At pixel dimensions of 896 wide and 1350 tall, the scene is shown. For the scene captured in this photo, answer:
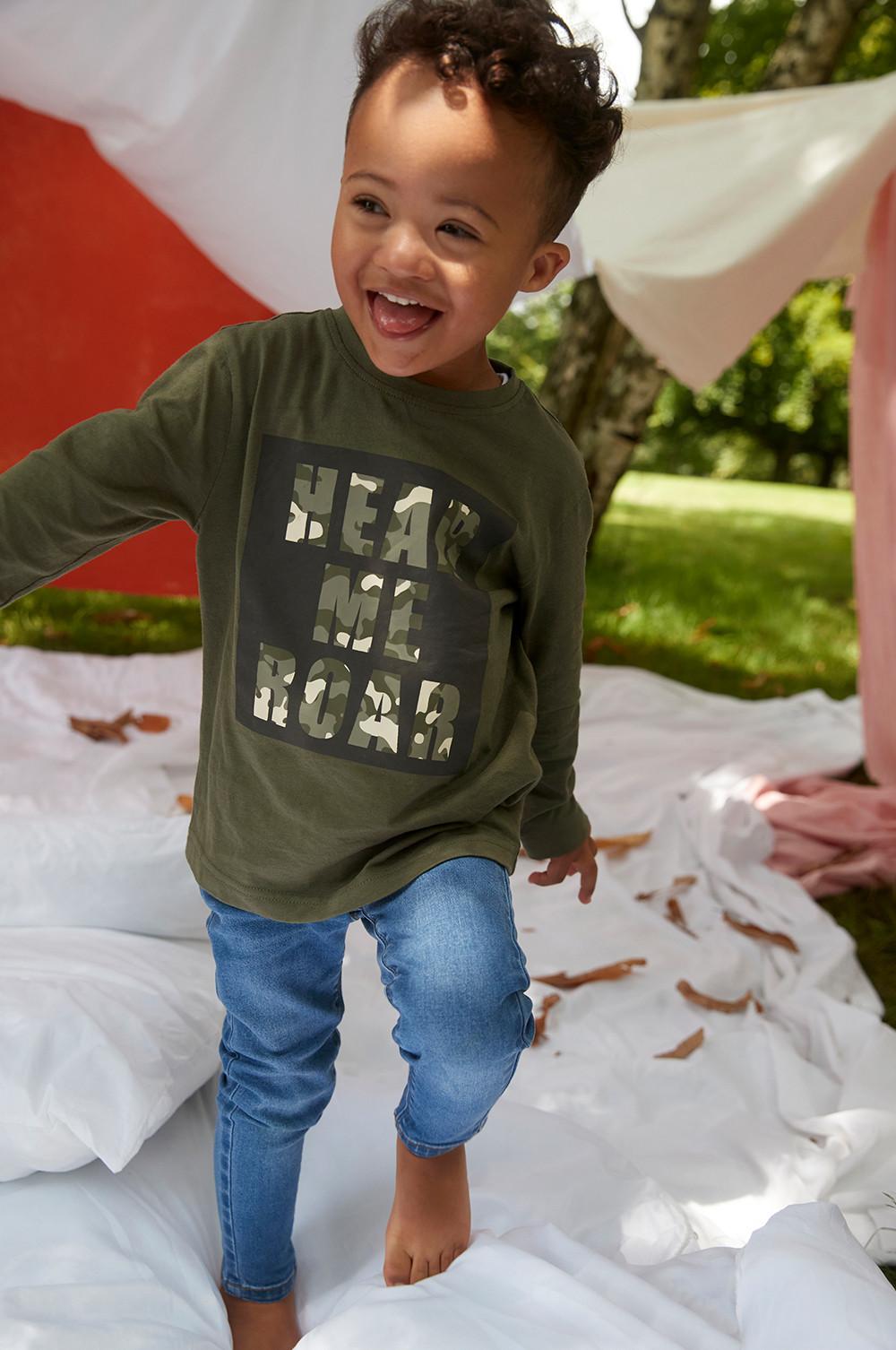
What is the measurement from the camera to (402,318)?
115 cm

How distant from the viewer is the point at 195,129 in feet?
7.77

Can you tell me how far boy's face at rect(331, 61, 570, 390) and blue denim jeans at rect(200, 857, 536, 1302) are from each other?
0.49 metres

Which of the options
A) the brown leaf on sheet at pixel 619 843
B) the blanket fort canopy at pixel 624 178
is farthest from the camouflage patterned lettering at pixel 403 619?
the brown leaf on sheet at pixel 619 843

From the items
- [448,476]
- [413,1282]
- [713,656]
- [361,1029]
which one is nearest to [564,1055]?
[361,1029]

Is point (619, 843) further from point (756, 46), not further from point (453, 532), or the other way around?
point (756, 46)

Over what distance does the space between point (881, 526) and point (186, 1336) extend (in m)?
2.40

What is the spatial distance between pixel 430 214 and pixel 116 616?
339 centimetres

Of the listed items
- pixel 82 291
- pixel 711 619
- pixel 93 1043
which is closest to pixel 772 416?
pixel 711 619

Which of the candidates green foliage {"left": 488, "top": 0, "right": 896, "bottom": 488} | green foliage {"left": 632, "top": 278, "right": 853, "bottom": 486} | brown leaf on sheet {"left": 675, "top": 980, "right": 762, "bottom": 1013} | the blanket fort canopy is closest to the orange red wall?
the blanket fort canopy

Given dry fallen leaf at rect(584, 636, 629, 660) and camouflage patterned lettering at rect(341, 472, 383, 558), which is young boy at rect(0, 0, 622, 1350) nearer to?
camouflage patterned lettering at rect(341, 472, 383, 558)

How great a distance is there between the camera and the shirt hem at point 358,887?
4.04 feet

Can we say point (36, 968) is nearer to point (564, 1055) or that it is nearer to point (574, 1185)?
point (574, 1185)

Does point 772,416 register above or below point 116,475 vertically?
above

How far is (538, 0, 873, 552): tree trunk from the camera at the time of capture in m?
4.68
